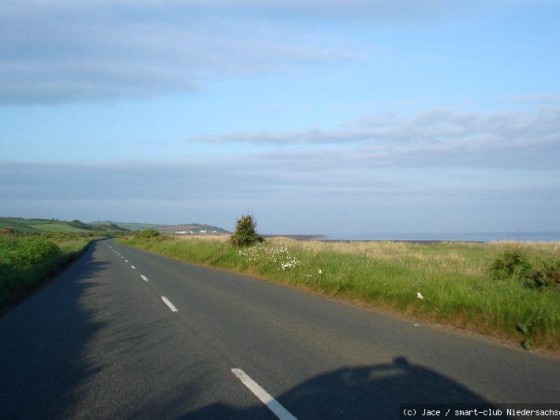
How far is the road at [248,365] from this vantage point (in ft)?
19.7

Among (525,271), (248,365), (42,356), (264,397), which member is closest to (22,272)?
(42,356)

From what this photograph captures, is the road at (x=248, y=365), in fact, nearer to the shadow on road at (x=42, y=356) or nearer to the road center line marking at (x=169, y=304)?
the shadow on road at (x=42, y=356)

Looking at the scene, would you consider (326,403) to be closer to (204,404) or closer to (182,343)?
(204,404)

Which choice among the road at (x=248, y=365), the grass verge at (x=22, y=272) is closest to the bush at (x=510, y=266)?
the road at (x=248, y=365)

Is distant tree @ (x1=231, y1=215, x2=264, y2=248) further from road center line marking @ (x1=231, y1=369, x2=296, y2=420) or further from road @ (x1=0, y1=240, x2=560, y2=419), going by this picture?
road center line marking @ (x1=231, y1=369, x2=296, y2=420)

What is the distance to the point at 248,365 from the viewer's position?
764 centimetres

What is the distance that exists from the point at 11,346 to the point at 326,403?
622cm

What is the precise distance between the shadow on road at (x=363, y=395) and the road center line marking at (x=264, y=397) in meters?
0.08

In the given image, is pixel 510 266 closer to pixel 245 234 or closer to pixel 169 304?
pixel 169 304

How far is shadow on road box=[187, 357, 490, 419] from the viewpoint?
568cm

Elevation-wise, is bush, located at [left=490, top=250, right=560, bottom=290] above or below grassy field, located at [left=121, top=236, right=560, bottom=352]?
above

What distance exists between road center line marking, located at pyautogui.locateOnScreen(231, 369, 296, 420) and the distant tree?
27025 millimetres

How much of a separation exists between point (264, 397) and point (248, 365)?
1478 mm

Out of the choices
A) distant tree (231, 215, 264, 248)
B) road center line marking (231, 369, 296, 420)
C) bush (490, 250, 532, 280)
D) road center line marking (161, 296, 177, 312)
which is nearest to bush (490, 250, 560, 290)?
bush (490, 250, 532, 280)
